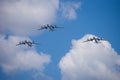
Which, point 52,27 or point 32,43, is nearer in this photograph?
point 52,27

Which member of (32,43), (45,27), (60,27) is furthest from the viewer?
(32,43)

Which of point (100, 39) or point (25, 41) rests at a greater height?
point (25, 41)

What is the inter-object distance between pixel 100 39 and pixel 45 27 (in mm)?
31743

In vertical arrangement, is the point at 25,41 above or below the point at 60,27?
above

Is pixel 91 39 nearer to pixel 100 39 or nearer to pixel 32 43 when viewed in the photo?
pixel 100 39

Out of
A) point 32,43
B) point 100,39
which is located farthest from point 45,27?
point 100,39

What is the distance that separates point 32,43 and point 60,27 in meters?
31.0

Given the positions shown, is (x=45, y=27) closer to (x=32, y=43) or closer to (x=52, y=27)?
(x=52, y=27)

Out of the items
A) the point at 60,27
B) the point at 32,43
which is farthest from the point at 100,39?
the point at 32,43

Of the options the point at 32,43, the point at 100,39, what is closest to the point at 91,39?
the point at 100,39

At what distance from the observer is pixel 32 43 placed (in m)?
171

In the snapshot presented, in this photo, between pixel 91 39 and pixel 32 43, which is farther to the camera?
pixel 32 43

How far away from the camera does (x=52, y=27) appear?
15650 centimetres

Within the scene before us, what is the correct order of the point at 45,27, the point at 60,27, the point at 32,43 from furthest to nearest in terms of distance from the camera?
1. the point at 32,43
2. the point at 45,27
3. the point at 60,27
